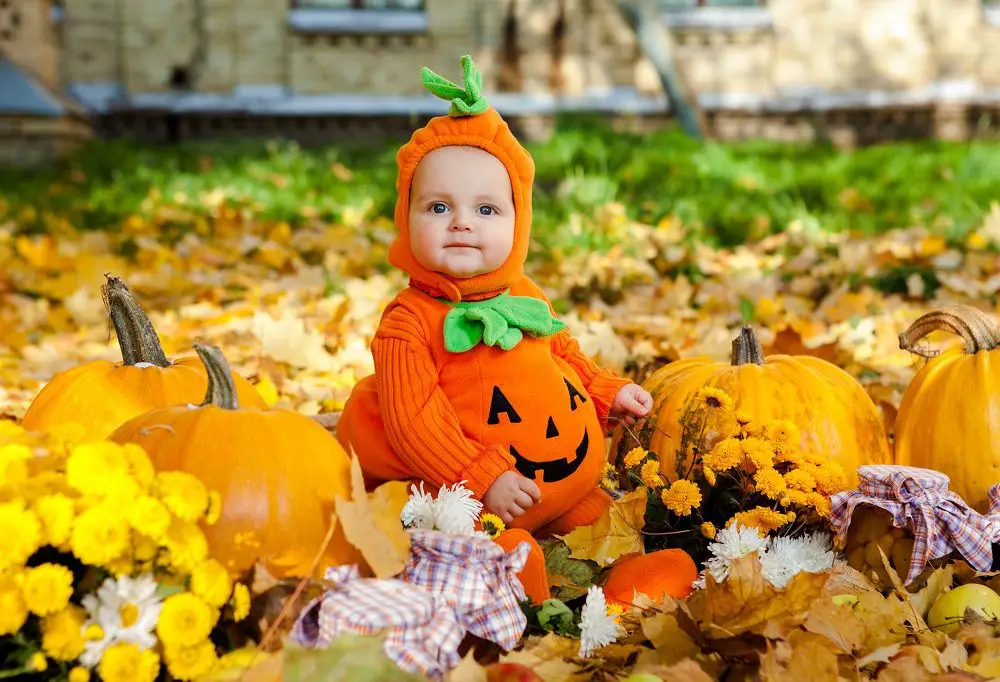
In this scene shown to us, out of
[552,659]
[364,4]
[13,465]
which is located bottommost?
[552,659]

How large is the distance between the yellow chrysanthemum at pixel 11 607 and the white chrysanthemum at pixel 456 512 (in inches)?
25.7

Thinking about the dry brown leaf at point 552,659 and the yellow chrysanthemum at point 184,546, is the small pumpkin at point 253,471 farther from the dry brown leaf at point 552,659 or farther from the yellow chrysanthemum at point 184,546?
the dry brown leaf at point 552,659

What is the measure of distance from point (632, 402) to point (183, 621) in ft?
3.88

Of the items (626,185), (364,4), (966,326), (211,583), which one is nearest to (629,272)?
(626,185)

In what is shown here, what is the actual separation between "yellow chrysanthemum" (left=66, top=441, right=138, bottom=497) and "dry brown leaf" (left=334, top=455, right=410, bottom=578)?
0.97ft

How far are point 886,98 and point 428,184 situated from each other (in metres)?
12.1

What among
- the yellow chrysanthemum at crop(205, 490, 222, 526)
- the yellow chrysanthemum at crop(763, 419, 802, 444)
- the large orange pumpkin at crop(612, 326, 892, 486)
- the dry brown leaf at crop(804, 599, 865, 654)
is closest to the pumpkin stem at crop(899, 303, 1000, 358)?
the large orange pumpkin at crop(612, 326, 892, 486)

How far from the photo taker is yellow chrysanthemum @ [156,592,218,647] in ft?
4.38

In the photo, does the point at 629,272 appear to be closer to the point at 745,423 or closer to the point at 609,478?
the point at 609,478

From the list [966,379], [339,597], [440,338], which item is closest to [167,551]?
[339,597]

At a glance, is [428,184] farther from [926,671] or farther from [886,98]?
[886,98]

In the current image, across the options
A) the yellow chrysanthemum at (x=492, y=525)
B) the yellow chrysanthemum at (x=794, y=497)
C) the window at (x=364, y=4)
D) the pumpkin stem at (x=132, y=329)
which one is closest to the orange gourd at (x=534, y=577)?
the yellow chrysanthemum at (x=492, y=525)

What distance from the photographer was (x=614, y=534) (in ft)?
6.63

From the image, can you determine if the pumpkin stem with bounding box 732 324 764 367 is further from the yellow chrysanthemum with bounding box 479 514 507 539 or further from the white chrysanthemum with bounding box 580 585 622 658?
the white chrysanthemum with bounding box 580 585 622 658
